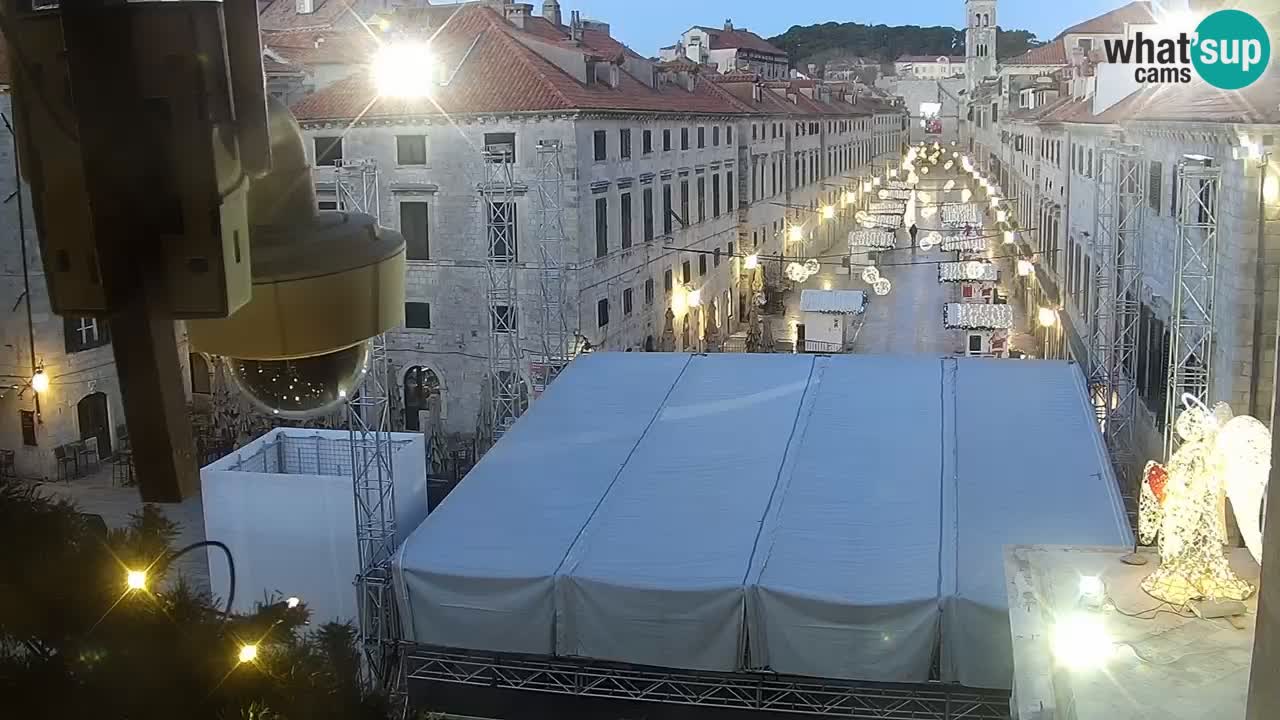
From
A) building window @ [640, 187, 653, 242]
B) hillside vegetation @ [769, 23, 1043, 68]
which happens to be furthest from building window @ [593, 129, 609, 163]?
hillside vegetation @ [769, 23, 1043, 68]

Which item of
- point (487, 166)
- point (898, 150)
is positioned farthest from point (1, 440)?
point (898, 150)

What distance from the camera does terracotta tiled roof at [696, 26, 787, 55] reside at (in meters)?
66.4

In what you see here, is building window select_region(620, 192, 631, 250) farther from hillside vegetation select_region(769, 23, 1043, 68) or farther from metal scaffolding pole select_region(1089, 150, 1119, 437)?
hillside vegetation select_region(769, 23, 1043, 68)

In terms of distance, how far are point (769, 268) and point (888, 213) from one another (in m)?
7.65

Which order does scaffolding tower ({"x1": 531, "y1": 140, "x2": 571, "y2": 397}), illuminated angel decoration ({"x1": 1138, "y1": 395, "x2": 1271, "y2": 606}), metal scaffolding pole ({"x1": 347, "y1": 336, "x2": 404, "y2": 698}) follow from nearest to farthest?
illuminated angel decoration ({"x1": 1138, "y1": 395, "x2": 1271, "y2": 606}), metal scaffolding pole ({"x1": 347, "y1": 336, "x2": 404, "y2": 698}), scaffolding tower ({"x1": 531, "y1": 140, "x2": 571, "y2": 397})

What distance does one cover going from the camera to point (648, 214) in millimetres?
27828

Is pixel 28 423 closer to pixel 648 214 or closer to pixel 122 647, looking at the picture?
pixel 648 214

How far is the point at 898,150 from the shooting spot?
104 m

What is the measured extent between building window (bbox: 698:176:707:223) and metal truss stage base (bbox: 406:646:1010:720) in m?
21.9

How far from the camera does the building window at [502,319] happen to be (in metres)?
19.3

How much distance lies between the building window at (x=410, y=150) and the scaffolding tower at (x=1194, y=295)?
14.9m

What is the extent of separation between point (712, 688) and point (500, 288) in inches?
522

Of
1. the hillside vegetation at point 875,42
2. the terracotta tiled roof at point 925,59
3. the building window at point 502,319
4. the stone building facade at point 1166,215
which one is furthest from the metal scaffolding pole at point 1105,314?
the terracotta tiled roof at point 925,59

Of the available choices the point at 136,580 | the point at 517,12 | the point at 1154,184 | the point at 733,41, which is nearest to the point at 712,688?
the point at 136,580
